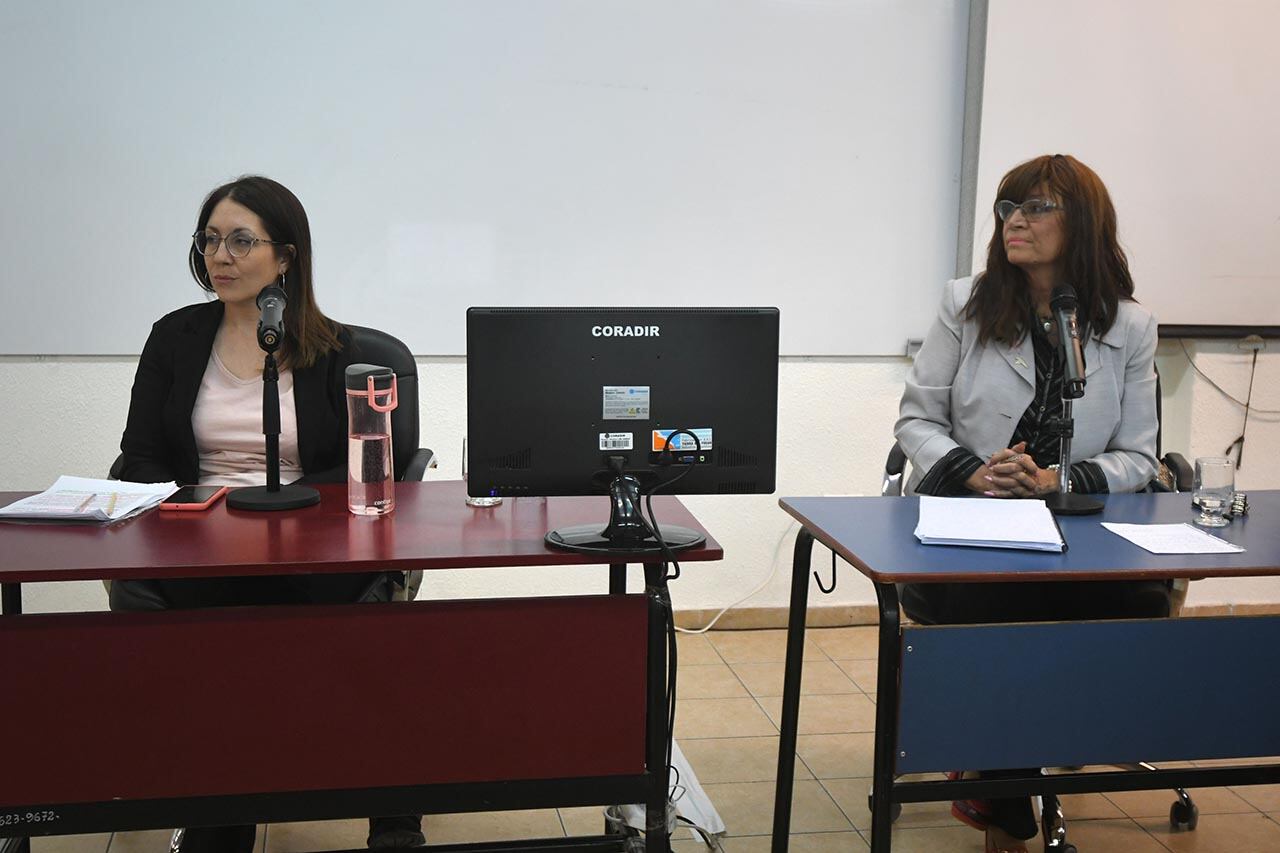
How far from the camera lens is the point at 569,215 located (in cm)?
363

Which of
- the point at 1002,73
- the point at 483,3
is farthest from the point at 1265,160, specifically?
the point at 483,3

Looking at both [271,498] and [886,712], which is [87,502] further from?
[886,712]

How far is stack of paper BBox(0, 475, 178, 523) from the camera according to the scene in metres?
2.03

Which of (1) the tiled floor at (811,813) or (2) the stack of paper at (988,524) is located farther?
(1) the tiled floor at (811,813)

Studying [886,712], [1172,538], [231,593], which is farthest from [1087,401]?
[231,593]

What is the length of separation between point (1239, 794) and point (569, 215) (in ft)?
7.73

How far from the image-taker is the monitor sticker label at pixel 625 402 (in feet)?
6.40

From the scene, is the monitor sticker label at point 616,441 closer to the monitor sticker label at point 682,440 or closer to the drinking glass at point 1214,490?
Answer: the monitor sticker label at point 682,440

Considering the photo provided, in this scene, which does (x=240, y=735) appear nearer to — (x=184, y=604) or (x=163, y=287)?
(x=184, y=604)

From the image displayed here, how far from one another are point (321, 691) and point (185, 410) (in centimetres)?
88

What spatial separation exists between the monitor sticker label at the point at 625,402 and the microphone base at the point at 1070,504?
866 mm

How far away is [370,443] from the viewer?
2139mm

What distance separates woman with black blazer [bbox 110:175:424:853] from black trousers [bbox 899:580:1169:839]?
1.31 metres

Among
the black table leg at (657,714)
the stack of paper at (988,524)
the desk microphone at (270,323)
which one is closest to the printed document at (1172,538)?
the stack of paper at (988,524)
